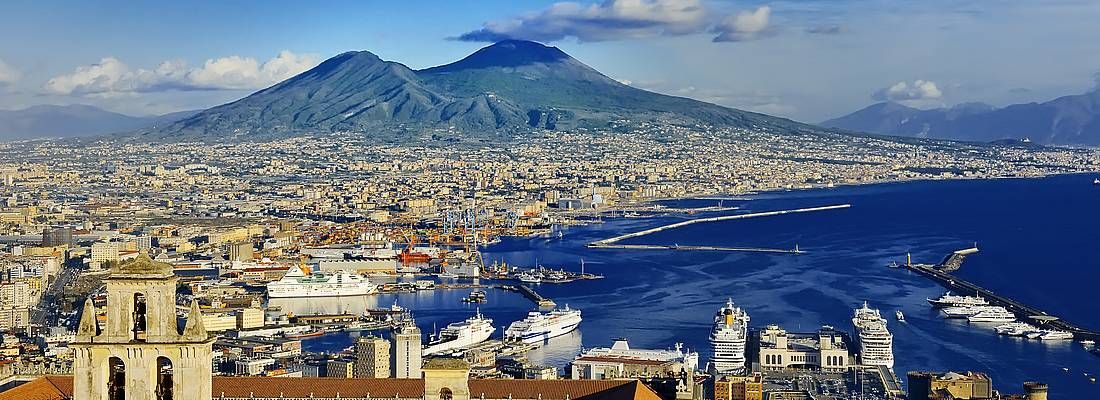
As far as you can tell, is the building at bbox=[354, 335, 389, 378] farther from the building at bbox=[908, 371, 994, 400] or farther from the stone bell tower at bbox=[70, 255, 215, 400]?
the stone bell tower at bbox=[70, 255, 215, 400]

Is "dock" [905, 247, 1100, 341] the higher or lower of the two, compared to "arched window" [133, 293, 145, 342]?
lower

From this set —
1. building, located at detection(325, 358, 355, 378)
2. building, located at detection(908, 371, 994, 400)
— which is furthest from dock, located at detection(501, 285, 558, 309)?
building, located at detection(908, 371, 994, 400)

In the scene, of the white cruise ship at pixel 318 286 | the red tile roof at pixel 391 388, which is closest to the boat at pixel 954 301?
the white cruise ship at pixel 318 286

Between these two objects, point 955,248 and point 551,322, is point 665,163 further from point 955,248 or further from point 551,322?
point 551,322

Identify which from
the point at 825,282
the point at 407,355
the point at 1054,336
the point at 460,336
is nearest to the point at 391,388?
the point at 407,355

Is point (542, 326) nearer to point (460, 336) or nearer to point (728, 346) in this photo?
point (460, 336)

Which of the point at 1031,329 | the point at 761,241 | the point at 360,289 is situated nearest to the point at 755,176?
the point at 761,241
